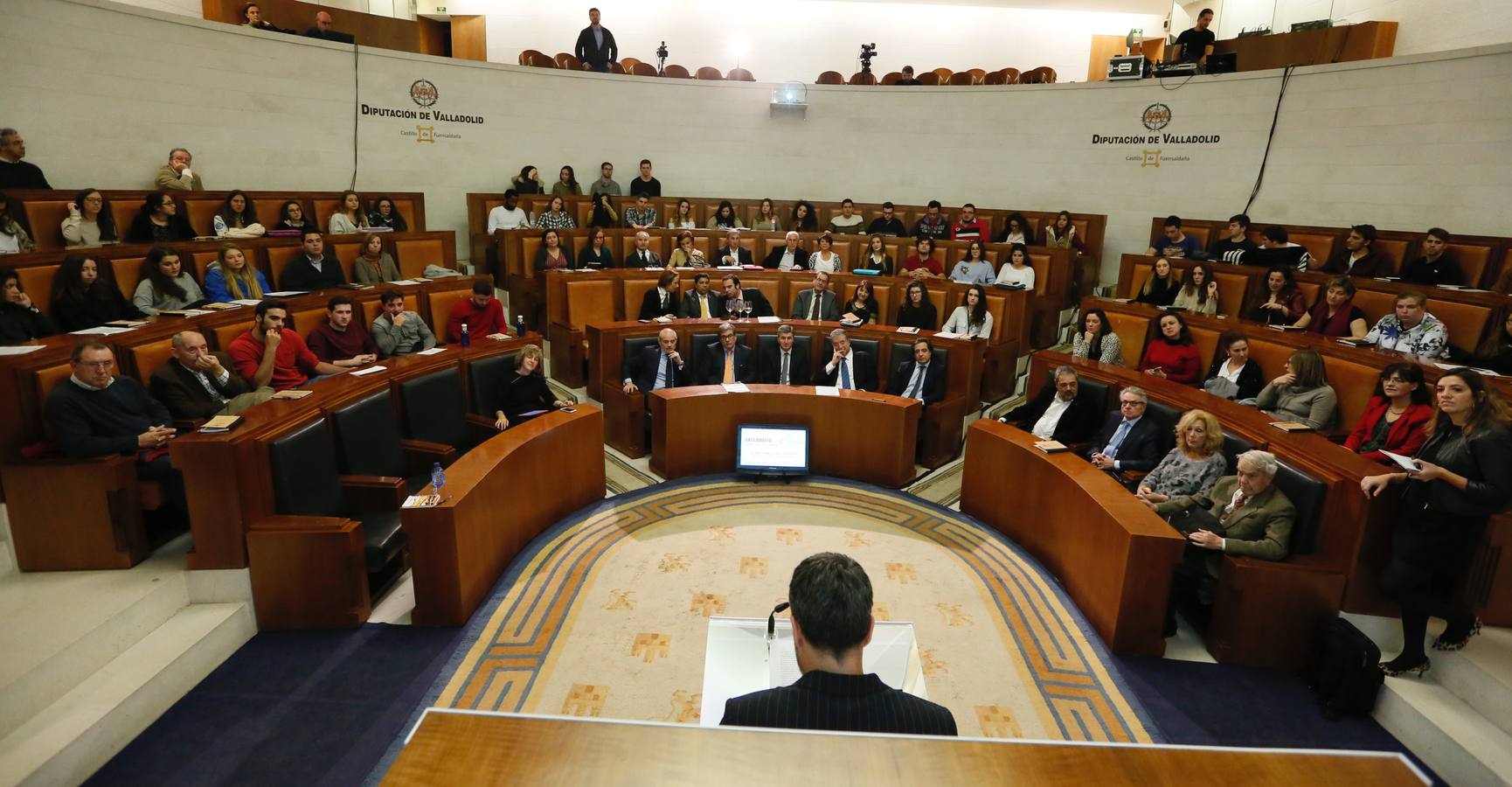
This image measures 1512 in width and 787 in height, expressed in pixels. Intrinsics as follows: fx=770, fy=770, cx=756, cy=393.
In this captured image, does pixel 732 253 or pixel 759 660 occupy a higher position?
pixel 732 253

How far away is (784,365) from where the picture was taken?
20.3 ft

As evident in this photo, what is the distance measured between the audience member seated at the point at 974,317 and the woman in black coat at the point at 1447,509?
3.31m

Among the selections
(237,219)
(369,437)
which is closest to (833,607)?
(369,437)

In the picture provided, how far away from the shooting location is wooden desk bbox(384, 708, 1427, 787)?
138 centimetres

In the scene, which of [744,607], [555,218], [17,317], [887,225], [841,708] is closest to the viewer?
[841,708]

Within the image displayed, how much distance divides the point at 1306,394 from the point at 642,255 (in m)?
5.80

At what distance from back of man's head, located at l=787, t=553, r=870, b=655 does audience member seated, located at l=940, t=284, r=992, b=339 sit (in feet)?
16.0

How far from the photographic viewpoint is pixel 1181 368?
17.9 feet

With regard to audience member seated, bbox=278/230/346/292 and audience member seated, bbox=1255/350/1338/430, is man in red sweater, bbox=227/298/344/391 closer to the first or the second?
audience member seated, bbox=278/230/346/292

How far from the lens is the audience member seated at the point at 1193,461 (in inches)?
158

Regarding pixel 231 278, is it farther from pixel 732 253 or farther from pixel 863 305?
pixel 863 305

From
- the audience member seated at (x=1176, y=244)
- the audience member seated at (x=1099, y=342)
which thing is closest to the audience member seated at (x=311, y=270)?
the audience member seated at (x=1099, y=342)

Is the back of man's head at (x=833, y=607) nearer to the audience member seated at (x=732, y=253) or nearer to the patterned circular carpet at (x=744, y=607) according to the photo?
the patterned circular carpet at (x=744, y=607)

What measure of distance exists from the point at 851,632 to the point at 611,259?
22.7ft
